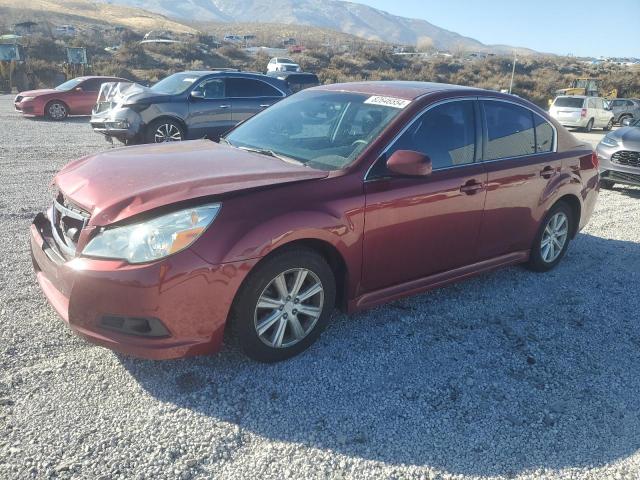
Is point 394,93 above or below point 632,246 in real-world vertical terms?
above

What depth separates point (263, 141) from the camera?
13.4ft

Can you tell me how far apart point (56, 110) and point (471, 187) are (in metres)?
15.7

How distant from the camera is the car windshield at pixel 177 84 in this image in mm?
10700

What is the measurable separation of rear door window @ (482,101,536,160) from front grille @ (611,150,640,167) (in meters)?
5.55

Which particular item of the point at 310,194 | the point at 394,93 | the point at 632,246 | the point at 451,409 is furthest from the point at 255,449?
the point at 632,246

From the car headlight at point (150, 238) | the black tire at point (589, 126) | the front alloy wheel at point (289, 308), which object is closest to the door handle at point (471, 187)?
the front alloy wheel at point (289, 308)

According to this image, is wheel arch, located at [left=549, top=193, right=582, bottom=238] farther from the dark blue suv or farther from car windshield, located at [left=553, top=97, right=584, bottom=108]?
car windshield, located at [left=553, top=97, right=584, bottom=108]

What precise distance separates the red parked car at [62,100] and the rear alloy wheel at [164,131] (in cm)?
752

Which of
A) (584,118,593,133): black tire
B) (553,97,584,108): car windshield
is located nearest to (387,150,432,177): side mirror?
(553,97,584,108): car windshield

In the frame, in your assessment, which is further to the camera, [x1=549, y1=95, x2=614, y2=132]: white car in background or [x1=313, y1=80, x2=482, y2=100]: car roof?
[x1=549, y1=95, x2=614, y2=132]: white car in background

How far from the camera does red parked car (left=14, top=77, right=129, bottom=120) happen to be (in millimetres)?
15555

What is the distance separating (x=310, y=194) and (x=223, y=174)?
0.56 metres

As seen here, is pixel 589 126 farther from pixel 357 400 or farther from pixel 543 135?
pixel 357 400

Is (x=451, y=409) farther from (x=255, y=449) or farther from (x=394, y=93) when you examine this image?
(x=394, y=93)
